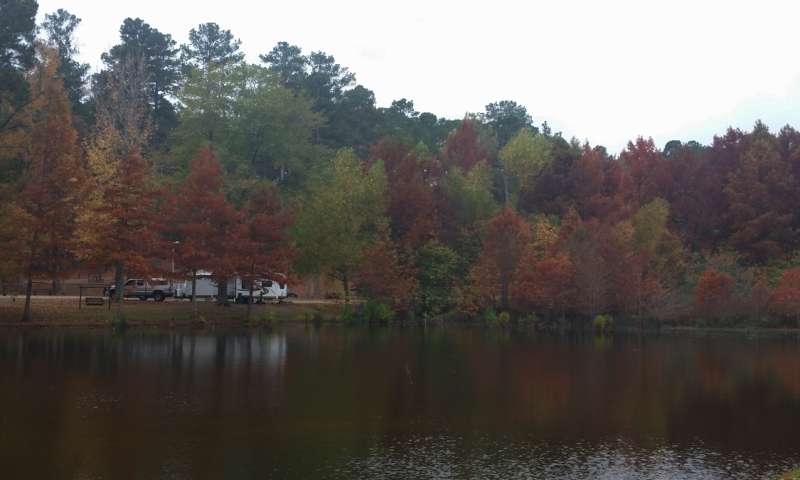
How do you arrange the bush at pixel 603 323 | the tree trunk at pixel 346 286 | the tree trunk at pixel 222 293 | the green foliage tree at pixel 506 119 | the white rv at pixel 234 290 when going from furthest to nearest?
1. the green foliage tree at pixel 506 119
2. the tree trunk at pixel 346 286
3. the white rv at pixel 234 290
4. the bush at pixel 603 323
5. the tree trunk at pixel 222 293

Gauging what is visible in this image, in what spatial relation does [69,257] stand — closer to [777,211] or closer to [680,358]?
[680,358]

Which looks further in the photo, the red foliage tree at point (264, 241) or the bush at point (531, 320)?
the bush at point (531, 320)

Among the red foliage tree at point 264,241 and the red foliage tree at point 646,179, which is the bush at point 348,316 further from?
the red foliage tree at point 646,179

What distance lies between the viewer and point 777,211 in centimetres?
7619

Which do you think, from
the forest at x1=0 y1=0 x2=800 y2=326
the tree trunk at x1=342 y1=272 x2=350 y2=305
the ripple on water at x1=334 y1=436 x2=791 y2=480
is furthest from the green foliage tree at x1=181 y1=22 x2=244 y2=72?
the ripple on water at x1=334 y1=436 x2=791 y2=480

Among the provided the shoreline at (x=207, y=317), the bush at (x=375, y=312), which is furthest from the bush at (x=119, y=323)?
the bush at (x=375, y=312)

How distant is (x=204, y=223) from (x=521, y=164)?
160ft

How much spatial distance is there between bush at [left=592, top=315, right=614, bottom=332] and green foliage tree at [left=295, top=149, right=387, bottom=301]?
66.3 ft

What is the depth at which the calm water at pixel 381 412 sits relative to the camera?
19.9 meters

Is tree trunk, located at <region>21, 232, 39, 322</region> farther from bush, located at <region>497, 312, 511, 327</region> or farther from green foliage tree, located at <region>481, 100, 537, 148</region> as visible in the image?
green foliage tree, located at <region>481, 100, 537, 148</region>

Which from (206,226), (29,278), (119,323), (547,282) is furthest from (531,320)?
(29,278)

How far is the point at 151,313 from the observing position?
58.3m

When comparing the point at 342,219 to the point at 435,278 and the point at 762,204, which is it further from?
the point at 762,204

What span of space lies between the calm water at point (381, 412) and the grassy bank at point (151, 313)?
7.16m
